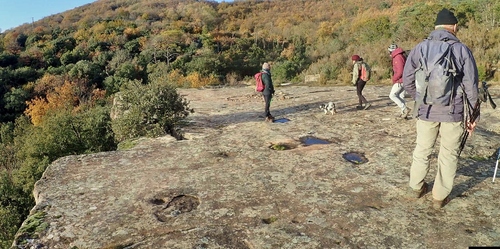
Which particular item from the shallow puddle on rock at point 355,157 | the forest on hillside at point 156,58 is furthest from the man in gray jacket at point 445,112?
the forest on hillside at point 156,58

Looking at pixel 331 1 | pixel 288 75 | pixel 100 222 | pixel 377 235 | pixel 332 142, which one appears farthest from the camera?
pixel 331 1

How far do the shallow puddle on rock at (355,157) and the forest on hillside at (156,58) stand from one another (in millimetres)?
3898

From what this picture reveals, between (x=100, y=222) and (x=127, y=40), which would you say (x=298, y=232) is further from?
(x=127, y=40)

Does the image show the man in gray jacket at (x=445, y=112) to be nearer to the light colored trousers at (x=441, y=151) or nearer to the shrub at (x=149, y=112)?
the light colored trousers at (x=441, y=151)

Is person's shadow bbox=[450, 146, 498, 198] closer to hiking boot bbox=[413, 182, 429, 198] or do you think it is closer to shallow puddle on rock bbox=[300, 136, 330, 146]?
hiking boot bbox=[413, 182, 429, 198]

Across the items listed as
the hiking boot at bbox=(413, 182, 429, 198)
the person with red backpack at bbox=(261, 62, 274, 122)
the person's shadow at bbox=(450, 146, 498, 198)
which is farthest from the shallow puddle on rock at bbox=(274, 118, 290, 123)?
the hiking boot at bbox=(413, 182, 429, 198)

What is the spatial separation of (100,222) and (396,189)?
3.66 meters

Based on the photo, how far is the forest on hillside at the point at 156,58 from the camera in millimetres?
14109

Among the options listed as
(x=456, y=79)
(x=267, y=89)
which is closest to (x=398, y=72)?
(x=267, y=89)

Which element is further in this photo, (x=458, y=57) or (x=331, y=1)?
(x=331, y=1)

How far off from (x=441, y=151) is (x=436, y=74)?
0.90m

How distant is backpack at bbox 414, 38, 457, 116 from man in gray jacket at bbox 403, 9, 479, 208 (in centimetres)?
4

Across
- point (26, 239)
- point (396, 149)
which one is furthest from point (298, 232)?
point (396, 149)

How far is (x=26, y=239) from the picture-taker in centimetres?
389
